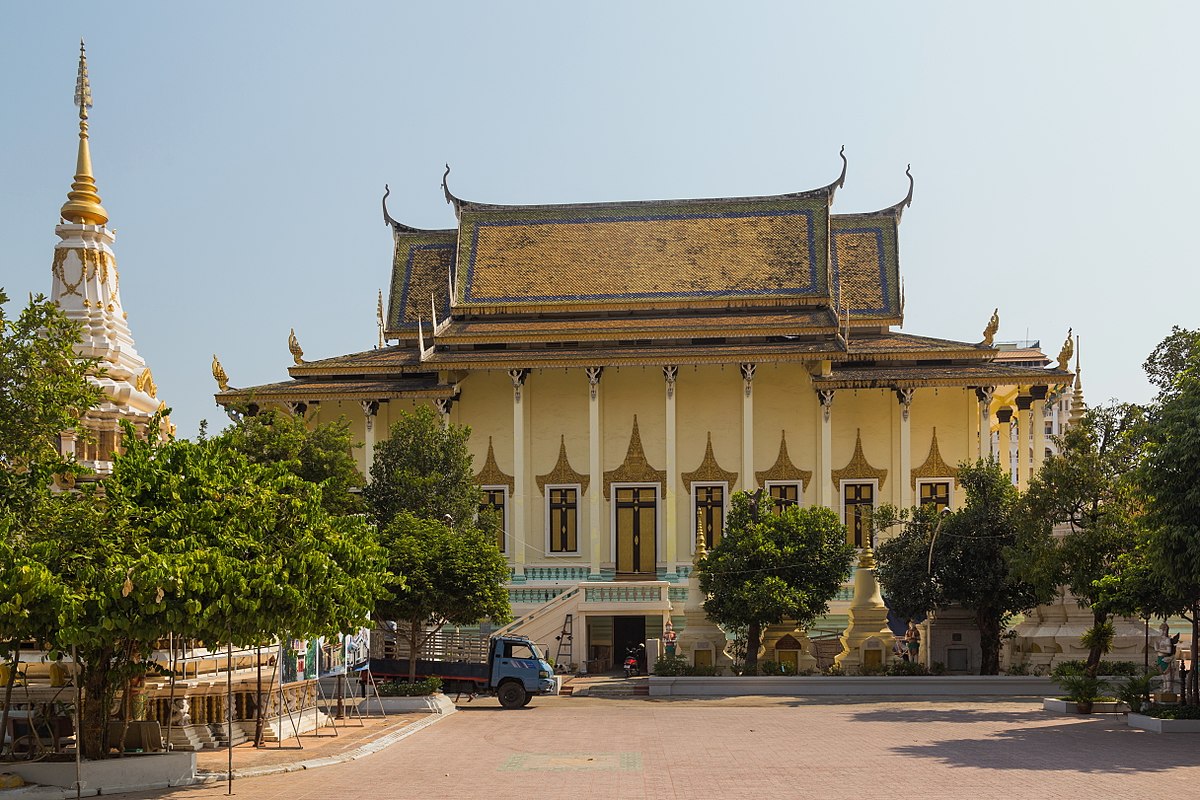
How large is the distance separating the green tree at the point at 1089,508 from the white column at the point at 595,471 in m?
15.3

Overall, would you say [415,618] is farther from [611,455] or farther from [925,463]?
[925,463]

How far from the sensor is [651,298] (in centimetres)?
4278

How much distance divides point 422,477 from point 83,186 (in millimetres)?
10728

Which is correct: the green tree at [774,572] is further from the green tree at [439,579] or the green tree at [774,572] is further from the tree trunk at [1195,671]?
the tree trunk at [1195,671]

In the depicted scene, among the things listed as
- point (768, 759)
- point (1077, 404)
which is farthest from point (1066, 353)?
point (768, 759)

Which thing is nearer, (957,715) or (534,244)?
(957,715)

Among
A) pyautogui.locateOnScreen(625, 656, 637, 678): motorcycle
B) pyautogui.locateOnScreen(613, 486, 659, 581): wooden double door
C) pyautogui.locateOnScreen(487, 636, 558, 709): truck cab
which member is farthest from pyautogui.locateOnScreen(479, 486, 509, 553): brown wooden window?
pyautogui.locateOnScreen(487, 636, 558, 709): truck cab

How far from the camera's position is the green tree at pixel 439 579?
26.8 metres

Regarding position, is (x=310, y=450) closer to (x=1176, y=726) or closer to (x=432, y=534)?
(x=432, y=534)

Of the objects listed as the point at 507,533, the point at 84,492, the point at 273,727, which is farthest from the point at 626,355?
the point at 84,492

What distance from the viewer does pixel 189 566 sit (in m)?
14.5

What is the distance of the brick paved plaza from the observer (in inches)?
585

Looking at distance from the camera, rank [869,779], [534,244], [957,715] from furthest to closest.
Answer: [534,244]
[957,715]
[869,779]

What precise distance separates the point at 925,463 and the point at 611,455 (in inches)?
346
